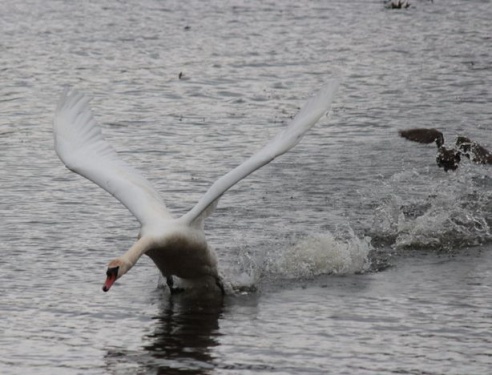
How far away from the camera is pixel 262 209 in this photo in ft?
45.3

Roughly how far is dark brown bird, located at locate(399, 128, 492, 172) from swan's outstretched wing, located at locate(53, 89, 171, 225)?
14.7 ft

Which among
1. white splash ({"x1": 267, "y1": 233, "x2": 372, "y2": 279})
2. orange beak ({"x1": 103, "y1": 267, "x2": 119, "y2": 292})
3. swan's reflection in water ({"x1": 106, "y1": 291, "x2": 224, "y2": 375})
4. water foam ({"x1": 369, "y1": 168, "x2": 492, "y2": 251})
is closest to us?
swan's reflection in water ({"x1": 106, "y1": 291, "x2": 224, "y2": 375})

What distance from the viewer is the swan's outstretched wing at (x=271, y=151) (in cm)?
1034

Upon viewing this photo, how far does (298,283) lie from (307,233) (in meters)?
1.50

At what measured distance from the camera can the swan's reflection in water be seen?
923 cm

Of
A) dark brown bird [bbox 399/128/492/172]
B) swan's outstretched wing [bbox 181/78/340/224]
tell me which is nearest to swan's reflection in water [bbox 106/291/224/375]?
swan's outstretched wing [bbox 181/78/340/224]

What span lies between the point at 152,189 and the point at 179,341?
75.8 inches

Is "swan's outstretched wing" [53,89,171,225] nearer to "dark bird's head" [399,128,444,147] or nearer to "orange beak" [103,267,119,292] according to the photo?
"orange beak" [103,267,119,292]

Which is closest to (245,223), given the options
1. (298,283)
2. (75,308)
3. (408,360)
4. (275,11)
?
(298,283)

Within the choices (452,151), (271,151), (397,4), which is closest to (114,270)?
(271,151)

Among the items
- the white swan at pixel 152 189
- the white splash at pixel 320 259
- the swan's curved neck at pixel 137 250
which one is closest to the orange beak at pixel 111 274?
the white swan at pixel 152 189

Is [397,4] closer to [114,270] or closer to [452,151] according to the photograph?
[452,151]

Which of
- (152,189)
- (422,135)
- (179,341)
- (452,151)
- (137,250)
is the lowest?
(179,341)

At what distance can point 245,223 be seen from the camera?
13.2 m
